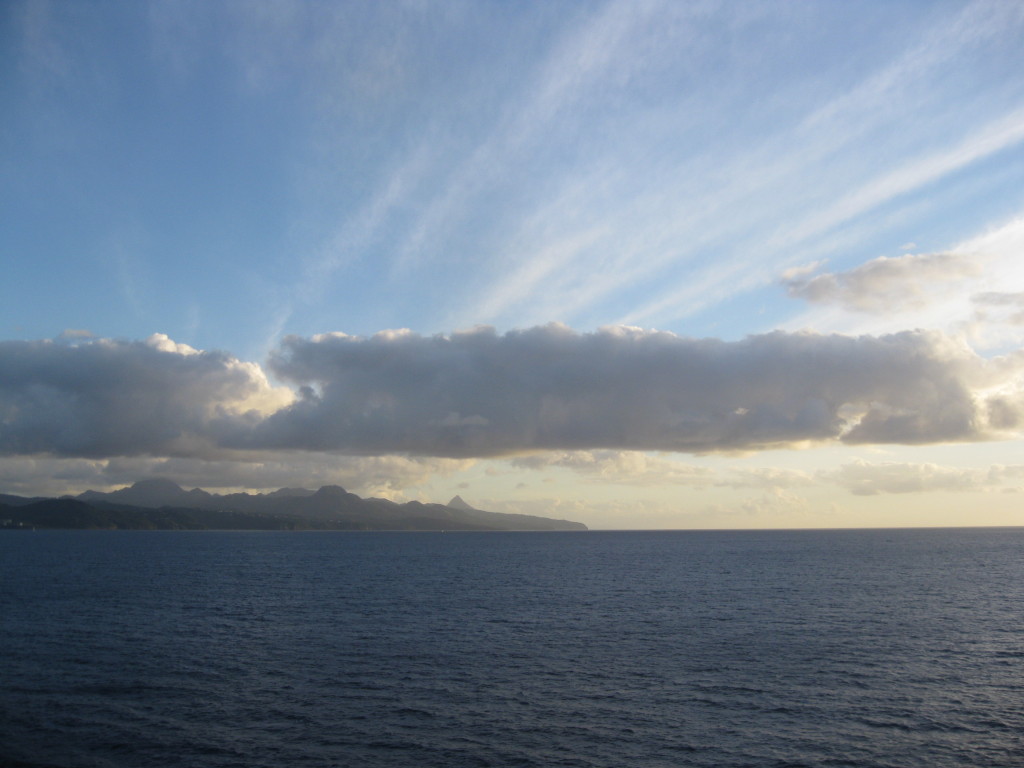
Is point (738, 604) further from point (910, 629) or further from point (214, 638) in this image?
point (214, 638)

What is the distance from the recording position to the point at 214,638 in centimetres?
7319

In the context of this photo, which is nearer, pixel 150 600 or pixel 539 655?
pixel 539 655

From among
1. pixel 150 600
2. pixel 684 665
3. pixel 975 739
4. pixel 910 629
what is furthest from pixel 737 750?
pixel 150 600

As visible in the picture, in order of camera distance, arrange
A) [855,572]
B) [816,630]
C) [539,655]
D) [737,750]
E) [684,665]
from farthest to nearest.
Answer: [855,572] < [816,630] < [539,655] < [684,665] < [737,750]

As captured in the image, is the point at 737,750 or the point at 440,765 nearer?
the point at 440,765

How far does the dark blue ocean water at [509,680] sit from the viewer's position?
1626 inches

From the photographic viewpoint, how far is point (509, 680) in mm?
56094

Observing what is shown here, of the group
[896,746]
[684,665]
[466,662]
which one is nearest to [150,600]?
[466,662]

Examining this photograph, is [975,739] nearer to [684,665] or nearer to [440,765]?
[684,665]

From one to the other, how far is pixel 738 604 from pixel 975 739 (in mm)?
58499

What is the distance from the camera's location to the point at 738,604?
100812 mm

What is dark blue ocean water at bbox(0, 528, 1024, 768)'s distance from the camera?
41.3 m

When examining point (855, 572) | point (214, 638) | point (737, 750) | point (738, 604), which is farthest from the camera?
point (855, 572)

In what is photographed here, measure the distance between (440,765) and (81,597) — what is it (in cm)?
9324
